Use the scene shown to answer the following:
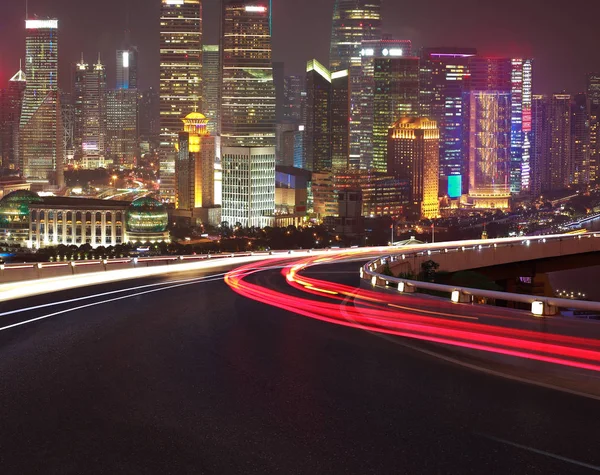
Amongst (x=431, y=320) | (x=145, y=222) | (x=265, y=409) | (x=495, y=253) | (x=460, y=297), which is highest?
(x=460, y=297)

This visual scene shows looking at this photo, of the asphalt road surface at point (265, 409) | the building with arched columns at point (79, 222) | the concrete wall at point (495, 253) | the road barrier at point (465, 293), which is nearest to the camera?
the asphalt road surface at point (265, 409)

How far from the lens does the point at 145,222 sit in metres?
135

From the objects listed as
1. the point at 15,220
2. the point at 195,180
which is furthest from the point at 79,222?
the point at 195,180

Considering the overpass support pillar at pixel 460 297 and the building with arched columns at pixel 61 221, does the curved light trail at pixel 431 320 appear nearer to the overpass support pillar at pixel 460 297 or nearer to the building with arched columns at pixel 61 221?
the overpass support pillar at pixel 460 297

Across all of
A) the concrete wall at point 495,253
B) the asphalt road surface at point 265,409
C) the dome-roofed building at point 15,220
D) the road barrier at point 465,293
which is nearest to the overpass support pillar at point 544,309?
the road barrier at point 465,293

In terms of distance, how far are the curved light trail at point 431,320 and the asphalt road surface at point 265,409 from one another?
2.57ft

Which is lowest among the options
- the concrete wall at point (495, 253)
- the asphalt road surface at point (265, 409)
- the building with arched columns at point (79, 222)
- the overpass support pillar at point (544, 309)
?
the building with arched columns at point (79, 222)

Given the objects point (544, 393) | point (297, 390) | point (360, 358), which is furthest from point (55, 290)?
point (544, 393)

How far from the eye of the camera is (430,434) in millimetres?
9289

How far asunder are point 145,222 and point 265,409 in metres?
127

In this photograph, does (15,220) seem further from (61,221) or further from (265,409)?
(265,409)

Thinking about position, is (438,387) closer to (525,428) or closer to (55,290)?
(525,428)

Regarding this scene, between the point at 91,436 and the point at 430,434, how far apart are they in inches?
122

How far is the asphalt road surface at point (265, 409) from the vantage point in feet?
27.8
